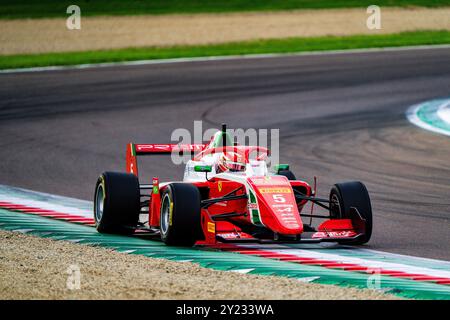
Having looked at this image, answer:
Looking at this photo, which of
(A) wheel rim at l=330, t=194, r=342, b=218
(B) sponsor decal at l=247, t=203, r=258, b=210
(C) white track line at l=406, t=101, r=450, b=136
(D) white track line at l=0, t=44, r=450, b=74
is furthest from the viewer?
(D) white track line at l=0, t=44, r=450, b=74

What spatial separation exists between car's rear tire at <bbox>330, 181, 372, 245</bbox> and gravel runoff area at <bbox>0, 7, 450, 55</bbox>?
22.2m

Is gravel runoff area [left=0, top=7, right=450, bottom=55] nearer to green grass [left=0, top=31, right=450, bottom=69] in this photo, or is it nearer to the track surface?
green grass [left=0, top=31, right=450, bottom=69]

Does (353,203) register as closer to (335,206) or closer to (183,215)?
(335,206)

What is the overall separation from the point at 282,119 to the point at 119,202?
32.5 feet

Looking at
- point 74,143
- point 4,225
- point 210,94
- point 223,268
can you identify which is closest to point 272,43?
point 210,94

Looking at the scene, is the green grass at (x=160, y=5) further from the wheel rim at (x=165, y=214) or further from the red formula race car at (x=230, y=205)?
the wheel rim at (x=165, y=214)

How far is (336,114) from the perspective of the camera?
2173cm

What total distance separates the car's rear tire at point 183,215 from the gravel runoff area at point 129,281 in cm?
57

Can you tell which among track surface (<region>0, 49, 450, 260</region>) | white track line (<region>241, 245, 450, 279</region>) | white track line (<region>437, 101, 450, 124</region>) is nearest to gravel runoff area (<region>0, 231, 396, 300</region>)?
A: white track line (<region>241, 245, 450, 279</region>)

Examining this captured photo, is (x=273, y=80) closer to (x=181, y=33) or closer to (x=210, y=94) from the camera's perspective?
(x=210, y=94)

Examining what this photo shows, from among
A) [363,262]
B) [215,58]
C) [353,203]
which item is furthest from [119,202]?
[215,58]

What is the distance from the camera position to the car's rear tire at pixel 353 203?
11.0 metres

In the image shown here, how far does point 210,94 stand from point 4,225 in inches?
495

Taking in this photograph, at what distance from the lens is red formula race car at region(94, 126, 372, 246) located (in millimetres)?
10648
